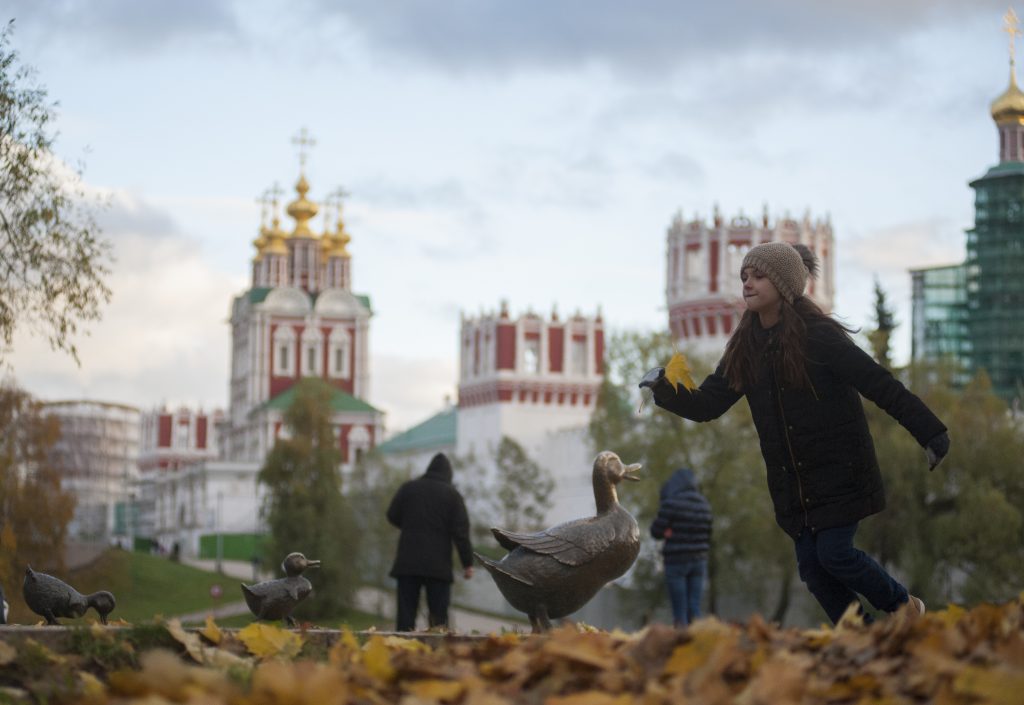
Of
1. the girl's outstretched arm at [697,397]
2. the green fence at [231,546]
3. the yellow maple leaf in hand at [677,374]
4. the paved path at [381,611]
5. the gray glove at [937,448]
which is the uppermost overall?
the yellow maple leaf in hand at [677,374]

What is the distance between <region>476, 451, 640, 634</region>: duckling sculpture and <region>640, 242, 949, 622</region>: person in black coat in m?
0.98

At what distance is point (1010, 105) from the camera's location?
82562 millimetres

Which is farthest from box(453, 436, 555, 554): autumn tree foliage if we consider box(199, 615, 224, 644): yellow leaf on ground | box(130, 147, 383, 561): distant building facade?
box(199, 615, 224, 644): yellow leaf on ground

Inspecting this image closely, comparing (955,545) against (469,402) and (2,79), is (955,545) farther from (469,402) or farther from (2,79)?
(469,402)

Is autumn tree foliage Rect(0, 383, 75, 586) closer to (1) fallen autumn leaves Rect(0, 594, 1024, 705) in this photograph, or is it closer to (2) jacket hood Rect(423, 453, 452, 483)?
(2) jacket hood Rect(423, 453, 452, 483)

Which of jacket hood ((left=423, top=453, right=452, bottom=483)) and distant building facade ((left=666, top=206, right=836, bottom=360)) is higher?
distant building facade ((left=666, top=206, right=836, bottom=360))

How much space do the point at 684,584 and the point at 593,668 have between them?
38.1 feet

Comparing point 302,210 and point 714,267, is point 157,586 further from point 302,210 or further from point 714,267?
point 302,210

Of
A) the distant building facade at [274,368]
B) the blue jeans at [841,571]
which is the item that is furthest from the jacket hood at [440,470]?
the distant building facade at [274,368]

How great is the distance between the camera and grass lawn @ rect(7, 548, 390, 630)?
45781 millimetres

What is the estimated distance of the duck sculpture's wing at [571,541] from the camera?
8773 millimetres

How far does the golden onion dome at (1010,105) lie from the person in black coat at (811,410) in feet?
254

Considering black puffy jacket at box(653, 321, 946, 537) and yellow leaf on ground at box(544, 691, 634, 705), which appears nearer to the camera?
yellow leaf on ground at box(544, 691, 634, 705)

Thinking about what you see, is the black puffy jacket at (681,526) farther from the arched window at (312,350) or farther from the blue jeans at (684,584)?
the arched window at (312,350)
